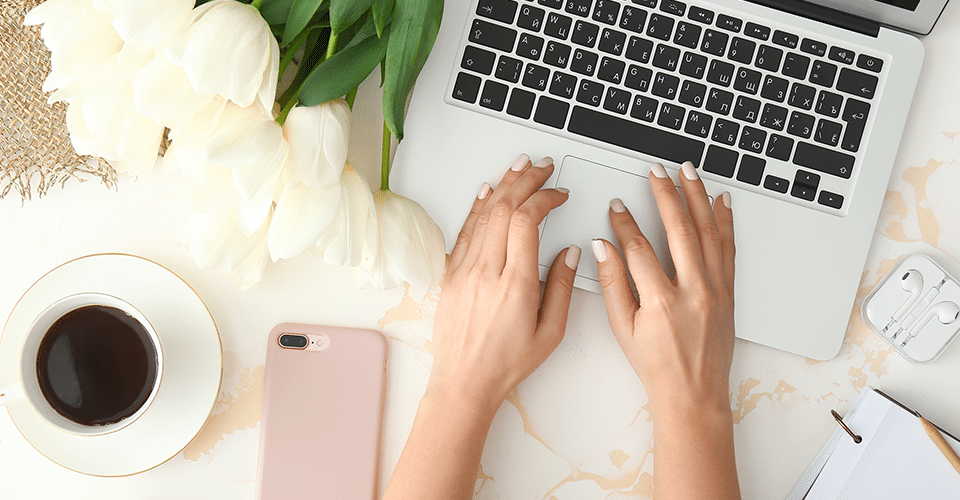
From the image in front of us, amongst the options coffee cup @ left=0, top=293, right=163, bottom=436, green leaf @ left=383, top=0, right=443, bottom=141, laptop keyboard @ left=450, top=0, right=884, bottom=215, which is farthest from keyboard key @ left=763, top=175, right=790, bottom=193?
coffee cup @ left=0, top=293, right=163, bottom=436

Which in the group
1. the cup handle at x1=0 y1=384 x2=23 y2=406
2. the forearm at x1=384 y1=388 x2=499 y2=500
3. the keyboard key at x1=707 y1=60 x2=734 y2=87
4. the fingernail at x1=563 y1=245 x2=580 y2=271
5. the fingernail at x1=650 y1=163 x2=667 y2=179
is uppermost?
the keyboard key at x1=707 y1=60 x2=734 y2=87

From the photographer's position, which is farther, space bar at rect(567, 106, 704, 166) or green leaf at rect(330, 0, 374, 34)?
space bar at rect(567, 106, 704, 166)

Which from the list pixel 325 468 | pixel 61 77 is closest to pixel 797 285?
pixel 325 468

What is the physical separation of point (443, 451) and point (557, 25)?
1.39 ft

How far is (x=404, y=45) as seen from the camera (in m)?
0.49

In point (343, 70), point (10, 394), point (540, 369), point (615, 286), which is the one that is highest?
point (343, 70)

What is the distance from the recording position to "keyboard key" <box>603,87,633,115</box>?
1.94 feet

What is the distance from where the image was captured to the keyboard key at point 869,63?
0.59 metres

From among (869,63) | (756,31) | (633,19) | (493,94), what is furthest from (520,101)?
(869,63)

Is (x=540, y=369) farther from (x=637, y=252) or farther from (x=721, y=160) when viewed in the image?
(x=721, y=160)

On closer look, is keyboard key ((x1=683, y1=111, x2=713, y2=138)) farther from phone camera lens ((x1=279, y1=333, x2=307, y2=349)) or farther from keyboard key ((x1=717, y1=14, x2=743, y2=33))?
phone camera lens ((x1=279, y1=333, x2=307, y2=349))

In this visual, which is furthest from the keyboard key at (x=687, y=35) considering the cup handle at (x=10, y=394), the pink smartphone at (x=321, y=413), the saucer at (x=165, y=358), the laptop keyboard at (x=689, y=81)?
the cup handle at (x=10, y=394)

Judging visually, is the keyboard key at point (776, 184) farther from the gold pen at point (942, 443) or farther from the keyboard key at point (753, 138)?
the gold pen at point (942, 443)

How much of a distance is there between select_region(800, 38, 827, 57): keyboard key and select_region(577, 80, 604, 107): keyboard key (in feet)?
0.65
